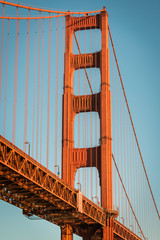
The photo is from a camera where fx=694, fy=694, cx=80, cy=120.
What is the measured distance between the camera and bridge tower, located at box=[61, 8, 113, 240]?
6688 centimetres

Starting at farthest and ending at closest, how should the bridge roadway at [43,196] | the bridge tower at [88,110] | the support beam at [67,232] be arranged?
the support beam at [67,232], the bridge tower at [88,110], the bridge roadway at [43,196]

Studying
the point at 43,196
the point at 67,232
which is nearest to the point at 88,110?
the point at 67,232

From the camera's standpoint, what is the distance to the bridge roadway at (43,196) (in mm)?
46469

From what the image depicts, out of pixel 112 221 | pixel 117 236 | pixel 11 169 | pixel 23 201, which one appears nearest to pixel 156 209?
pixel 117 236

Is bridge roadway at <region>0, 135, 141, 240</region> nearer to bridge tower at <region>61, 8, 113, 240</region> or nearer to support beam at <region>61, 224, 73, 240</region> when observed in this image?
support beam at <region>61, 224, 73, 240</region>

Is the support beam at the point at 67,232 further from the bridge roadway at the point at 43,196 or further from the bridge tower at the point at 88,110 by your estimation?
the bridge roadway at the point at 43,196

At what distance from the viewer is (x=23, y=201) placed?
56156 millimetres

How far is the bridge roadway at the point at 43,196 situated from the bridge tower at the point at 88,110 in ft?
5.37

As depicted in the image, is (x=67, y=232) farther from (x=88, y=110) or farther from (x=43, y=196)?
(x=43, y=196)

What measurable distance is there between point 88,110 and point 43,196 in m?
17.6

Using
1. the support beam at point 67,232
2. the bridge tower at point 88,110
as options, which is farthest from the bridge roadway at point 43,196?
the bridge tower at point 88,110

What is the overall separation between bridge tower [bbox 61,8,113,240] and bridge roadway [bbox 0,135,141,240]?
164 centimetres

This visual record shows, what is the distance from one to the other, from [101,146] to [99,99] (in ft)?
16.7

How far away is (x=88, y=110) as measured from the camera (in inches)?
2758
